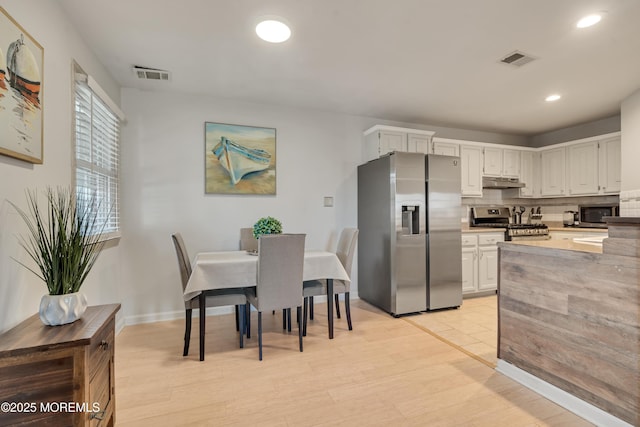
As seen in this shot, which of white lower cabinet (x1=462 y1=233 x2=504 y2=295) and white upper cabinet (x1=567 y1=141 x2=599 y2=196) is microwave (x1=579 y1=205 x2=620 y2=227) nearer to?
white upper cabinet (x1=567 y1=141 x2=599 y2=196)

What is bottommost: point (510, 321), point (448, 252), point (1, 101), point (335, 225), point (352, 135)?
point (510, 321)

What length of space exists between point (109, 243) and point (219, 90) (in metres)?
1.96

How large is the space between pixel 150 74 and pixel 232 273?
214cm

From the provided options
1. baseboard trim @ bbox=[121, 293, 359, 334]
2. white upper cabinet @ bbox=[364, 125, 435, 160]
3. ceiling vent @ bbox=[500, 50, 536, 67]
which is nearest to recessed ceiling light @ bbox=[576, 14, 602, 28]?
ceiling vent @ bbox=[500, 50, 536, 67]

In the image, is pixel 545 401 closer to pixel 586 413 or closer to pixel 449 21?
pixel 586 413

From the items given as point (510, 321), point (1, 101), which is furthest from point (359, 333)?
point (1, 101)

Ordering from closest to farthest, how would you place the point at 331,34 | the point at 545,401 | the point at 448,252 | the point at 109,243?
1. the point at 545,401
2. the point at 331,34
3. the point at 109,243
4. the point at 448,252

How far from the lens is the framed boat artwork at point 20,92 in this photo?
1353 millimetres

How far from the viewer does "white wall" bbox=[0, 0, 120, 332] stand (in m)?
1.40

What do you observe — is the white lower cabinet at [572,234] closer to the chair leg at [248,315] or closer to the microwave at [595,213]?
the microwave at [595,213]

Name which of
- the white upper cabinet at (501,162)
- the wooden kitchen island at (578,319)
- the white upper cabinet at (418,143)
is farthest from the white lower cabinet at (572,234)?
the wooden kitchen island at (578,319)

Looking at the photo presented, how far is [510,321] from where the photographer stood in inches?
84.2

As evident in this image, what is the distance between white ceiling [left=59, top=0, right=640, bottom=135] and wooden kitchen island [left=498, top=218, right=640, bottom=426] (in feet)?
5.27

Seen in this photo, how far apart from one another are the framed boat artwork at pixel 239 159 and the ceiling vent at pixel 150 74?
0.64 m
